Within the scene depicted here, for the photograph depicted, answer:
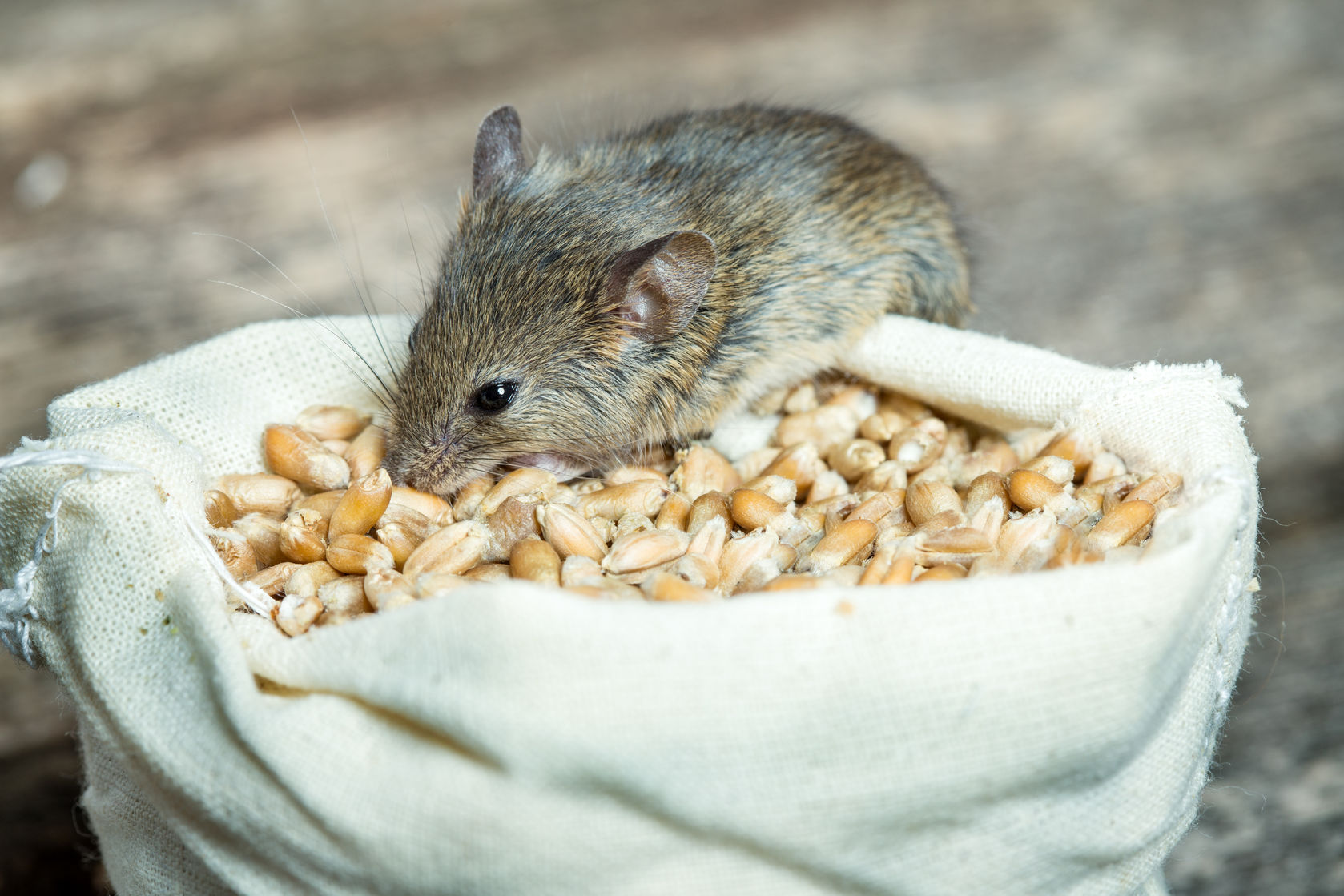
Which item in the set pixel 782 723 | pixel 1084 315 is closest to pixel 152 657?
pixel 782 723

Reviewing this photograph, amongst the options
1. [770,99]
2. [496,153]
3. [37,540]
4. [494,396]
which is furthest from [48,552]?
[770,99]

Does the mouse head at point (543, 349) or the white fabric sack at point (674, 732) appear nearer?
the white fabric sack at point (674, 732)

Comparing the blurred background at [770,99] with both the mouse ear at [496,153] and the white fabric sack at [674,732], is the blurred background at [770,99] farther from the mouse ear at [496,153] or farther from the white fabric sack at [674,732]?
the white fabric sack at [674,732]

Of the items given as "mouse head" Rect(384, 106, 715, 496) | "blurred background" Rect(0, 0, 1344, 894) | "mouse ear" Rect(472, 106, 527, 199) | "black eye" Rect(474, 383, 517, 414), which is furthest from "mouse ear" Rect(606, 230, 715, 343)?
"blurred background" Rect(0, 0, 1344, 894)

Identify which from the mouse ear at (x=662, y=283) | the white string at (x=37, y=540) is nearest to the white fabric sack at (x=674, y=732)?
the white string at (x=37, y=540)

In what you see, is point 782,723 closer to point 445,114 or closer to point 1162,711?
point 1162,711

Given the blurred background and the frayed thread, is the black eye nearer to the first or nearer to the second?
the frayed thread
